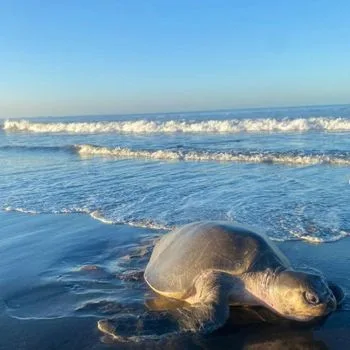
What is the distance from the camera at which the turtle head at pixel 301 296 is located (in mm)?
Result: 3330

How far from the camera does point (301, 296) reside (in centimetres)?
335

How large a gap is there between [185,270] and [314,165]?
843cm

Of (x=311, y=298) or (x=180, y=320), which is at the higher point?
(x=311, y=298)

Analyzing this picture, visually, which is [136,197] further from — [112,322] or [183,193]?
[112,322]

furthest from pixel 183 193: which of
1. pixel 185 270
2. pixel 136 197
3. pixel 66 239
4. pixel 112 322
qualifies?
pixel 112 322

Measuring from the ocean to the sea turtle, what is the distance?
15cm

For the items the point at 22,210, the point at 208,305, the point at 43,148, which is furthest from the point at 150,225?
the point at 43,148

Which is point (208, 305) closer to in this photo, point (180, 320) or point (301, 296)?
point (180, 320)

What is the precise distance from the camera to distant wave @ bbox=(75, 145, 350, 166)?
40.2 feet

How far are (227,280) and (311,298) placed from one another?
2.36 feet

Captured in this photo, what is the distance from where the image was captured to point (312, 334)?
3406 mm

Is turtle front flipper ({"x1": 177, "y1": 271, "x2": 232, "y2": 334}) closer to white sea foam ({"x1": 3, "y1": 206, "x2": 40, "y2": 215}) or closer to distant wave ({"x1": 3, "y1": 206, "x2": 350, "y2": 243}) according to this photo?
distant wave ({"x1": 3, "y1": 206, "x2": 350, "y2": 243})

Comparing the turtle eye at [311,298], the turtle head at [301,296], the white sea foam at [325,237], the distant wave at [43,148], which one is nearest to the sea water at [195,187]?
the white sea foam at [325,237]

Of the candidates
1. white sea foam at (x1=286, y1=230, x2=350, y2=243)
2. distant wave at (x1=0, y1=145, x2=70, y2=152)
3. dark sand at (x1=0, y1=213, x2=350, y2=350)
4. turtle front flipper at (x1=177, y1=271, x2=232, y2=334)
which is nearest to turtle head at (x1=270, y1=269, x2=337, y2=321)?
dark sand at (x1=0, y1=213, x2=350, y2=350)
